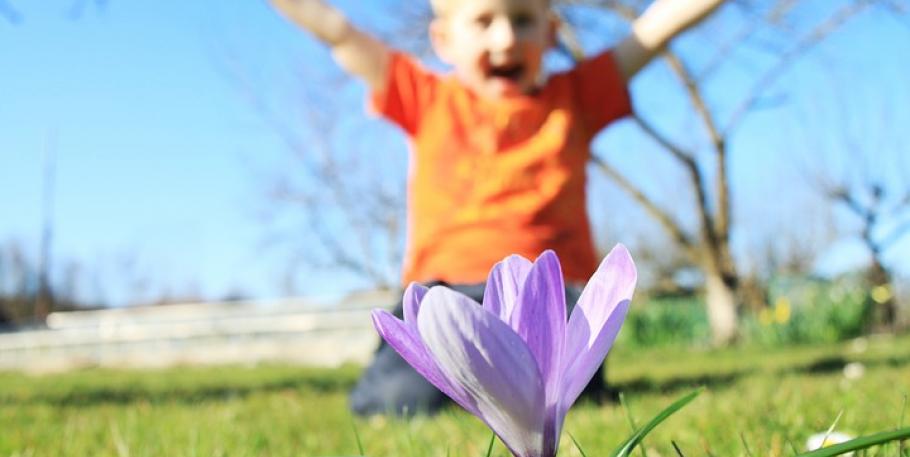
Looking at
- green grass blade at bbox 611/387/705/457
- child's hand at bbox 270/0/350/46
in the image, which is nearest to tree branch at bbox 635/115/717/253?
child's hand at bbox 270/0/350/46

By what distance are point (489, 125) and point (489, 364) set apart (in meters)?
2.48

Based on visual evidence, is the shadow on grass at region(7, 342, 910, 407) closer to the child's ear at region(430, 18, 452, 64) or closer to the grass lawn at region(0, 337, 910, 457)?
the grass lawn at region(0, 337, 910, 457)

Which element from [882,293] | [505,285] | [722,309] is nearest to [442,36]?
[505,285]

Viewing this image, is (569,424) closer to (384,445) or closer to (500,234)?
(384,445)

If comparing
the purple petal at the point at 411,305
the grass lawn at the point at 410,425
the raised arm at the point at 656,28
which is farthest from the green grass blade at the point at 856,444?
the raised arm at the point at 656,28

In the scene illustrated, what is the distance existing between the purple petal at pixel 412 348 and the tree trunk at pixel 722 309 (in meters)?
11.5

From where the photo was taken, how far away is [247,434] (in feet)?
7.11

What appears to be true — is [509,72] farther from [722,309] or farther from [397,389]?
[722,309]

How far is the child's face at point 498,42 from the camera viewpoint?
2.65m

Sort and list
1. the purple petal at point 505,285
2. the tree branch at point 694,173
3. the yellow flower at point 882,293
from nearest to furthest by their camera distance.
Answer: the purple petal at point 505,285 → the tree branch at point 694,173 → the yellow flower at point 882,293

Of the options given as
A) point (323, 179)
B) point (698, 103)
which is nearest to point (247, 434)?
point (698, 103)

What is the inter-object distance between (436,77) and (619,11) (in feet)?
30.5

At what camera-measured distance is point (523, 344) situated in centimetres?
45

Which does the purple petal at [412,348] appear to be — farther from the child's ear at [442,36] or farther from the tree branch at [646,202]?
the tree branch at [646,202]
